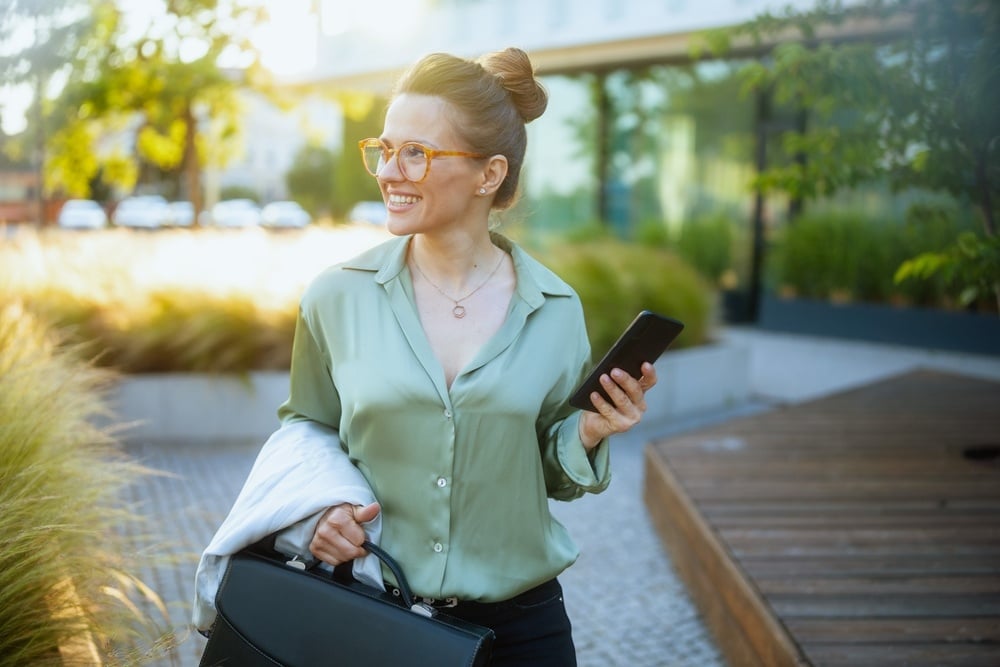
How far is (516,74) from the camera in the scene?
1983mm

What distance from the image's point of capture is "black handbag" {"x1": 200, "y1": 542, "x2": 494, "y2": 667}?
5.45 ft

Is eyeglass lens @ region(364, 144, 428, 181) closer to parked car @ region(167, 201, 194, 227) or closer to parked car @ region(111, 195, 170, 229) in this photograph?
parked car @ region(111, 195, 170, 229)

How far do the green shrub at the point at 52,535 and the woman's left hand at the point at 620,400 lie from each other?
1.21 metres

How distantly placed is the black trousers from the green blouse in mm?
53

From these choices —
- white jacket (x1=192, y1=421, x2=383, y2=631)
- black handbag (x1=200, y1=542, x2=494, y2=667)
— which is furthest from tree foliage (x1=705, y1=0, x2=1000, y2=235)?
black handbag (x1=200, y1=542, x2=494, y2=667)

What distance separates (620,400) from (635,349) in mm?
95

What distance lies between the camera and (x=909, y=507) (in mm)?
4504

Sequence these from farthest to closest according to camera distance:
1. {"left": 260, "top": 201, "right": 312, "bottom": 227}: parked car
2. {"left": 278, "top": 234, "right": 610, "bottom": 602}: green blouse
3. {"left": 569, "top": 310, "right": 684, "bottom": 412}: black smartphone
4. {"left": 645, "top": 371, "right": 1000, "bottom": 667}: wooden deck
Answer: {"left": 260, "top": 201, "right": 312, "bottom": 227}: parked car < {"left": 645, "top": 371, "right": 1000, "bottom": 667}: wooden deck < {"left": 278, "top": 234, "right": 610, "bottom": 602}: green blouse < {"left": 569, "top": 310, "right": 684, "bottom": 412}: black smartphone

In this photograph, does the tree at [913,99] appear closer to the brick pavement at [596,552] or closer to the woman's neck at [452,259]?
the brick pavement at [596,552]

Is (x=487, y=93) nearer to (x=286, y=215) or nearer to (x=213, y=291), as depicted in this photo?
(x=213, y=291)

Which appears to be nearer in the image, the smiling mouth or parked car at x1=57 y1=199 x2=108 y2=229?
the smiling mouth

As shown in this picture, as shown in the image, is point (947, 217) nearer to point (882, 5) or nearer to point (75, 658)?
point (882, 5)

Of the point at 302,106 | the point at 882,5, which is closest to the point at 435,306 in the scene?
the point at 882,5

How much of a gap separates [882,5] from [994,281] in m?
1.34
